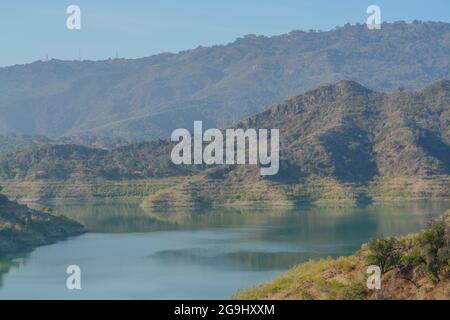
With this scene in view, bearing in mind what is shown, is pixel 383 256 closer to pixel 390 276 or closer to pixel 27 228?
pixel 390 276

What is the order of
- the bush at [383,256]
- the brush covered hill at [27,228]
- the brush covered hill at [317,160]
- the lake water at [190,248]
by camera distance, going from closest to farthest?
1. the bush at [383,256]
2. the lake water at [190,248]
3. the brush covered hill at [27,228]
4. the brush covered hill at [317,160]

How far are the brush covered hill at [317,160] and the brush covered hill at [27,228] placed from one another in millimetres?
28178

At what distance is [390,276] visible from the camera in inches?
1176

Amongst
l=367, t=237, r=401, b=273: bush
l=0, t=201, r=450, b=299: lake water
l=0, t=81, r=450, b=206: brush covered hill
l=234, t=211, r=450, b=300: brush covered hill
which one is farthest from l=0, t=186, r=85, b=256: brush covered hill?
l=367, t=237, r=401, b=273: bush

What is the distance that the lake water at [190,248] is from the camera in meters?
45.5

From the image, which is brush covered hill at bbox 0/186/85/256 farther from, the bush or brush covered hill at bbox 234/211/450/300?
the bush

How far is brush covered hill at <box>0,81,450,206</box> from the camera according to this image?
105m

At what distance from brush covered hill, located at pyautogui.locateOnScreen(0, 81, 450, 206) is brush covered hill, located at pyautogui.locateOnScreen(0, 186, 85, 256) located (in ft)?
92.4

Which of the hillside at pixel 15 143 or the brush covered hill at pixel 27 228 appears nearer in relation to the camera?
the brush covered hill at pixel 27 228

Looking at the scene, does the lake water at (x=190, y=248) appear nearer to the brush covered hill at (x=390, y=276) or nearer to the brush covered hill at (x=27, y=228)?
the brush covered hill at (x=27, y=228)

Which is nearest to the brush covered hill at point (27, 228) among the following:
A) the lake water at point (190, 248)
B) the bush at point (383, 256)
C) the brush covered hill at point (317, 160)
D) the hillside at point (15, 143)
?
the lake water at point (190, 248)

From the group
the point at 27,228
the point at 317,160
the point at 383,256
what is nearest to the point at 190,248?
the point at 27,228

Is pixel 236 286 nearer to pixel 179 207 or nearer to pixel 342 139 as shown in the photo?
A: pixel 179 207
